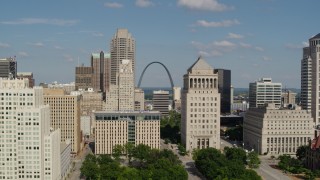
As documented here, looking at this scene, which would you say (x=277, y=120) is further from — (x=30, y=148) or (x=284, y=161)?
(x=30, y=148)

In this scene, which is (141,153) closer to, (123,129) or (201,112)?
(123,129)

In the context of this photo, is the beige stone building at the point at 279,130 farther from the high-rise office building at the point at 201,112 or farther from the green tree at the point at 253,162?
the green tree at the point at 253,162

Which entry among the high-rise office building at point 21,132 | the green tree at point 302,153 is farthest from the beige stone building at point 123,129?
the high-rise office building at point 21,132

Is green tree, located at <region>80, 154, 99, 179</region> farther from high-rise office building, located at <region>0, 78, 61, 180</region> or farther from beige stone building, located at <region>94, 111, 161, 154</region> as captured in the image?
beige stone building, located at <region>94, 111, 161, 154</region>

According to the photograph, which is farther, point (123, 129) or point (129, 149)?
point (123, 129)

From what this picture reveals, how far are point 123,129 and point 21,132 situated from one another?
8174cm

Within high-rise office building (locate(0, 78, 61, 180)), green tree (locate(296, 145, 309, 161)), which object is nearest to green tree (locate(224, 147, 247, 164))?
green tree (locate(296, 145, 309, 161))

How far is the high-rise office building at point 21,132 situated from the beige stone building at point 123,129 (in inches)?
2914

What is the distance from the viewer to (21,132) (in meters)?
118

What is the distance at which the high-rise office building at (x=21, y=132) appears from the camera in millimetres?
116688

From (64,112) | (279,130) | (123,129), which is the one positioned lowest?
(279,130)

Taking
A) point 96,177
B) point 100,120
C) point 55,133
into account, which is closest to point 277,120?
point 100,120

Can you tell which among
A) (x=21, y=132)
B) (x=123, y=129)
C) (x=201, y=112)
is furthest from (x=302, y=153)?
(x=21, y=132)

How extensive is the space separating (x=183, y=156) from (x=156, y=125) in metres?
17.8
